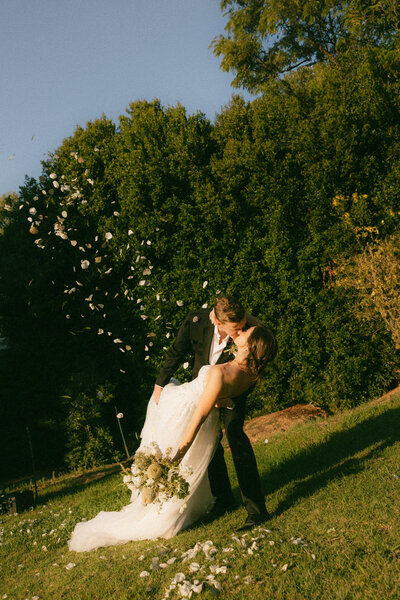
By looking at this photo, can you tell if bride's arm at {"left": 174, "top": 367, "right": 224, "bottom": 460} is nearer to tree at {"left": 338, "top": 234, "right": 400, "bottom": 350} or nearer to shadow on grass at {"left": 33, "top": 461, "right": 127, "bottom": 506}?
shadow on grass at {"left": 33, "top": 461, "right": 127, "bottom": 506}

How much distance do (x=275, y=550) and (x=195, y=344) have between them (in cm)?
183

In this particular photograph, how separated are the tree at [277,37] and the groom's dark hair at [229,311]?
472 inches

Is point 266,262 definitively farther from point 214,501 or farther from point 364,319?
point 214,501

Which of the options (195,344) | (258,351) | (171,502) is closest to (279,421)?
(195,344)

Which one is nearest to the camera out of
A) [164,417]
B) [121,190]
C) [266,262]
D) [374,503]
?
[374,503]

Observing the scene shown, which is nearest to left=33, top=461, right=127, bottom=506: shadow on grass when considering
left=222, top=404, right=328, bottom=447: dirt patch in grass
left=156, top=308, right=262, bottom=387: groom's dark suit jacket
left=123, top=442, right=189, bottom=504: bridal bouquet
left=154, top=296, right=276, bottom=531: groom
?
A: left=222, top=404, right=328, bottom=447: dirt patch in grass

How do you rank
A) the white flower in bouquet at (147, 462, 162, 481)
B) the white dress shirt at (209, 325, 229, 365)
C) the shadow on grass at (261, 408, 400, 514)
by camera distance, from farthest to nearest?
the shadow on grass at (261, 408, 400, 514) → the white dress shirt at (209, 325, 229, 365) → the white flower in bouquet at (147, 462, 162, 481)

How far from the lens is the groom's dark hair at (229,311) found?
3555 mm

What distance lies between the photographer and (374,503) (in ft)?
11.5

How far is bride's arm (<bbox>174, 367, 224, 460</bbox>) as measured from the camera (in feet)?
11.0

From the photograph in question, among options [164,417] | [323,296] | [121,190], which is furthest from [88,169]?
[164,417]

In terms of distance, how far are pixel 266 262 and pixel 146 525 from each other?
502 cm

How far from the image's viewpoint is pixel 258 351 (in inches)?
140

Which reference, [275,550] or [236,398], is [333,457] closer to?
[236,398]
